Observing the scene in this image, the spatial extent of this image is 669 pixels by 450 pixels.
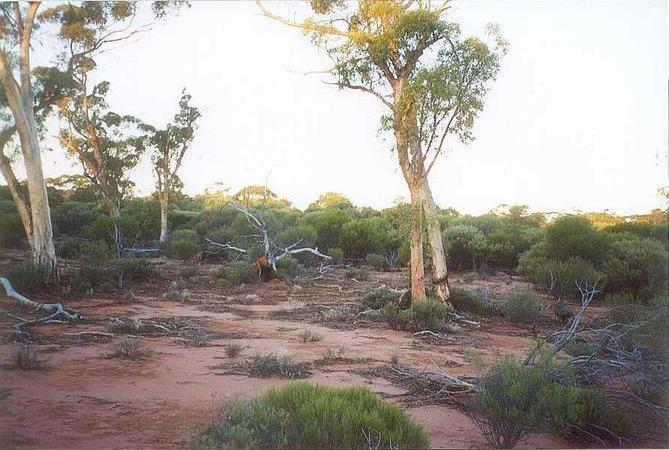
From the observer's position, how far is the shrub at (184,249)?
616cm

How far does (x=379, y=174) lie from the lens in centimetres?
612

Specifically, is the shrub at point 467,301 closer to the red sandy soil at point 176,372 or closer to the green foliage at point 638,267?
the red sandy soil at point 176,372

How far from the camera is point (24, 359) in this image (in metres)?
4.71

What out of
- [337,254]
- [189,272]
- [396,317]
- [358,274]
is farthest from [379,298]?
[189,272]

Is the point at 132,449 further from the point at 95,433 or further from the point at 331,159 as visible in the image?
the point at 331,159

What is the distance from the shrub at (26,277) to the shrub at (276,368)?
92.6 inches

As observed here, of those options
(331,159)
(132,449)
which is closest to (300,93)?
(331,159)

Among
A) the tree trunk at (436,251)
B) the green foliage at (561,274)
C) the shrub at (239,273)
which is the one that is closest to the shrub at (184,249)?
the shrub at (239,273)

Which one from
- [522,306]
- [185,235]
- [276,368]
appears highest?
[185,235]

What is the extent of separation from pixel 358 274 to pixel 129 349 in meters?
3.45

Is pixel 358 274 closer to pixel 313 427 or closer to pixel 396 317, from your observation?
pixel 396 317

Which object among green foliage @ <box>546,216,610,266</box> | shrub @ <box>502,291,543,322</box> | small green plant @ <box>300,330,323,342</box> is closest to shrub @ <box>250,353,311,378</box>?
small green plant @ <box>300,330,323,342</box>

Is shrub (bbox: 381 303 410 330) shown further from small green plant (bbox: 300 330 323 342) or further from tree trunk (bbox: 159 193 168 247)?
tree trunk (bbox: 159 193 168 247)

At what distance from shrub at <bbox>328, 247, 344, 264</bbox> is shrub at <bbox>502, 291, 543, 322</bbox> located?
7.89ft
